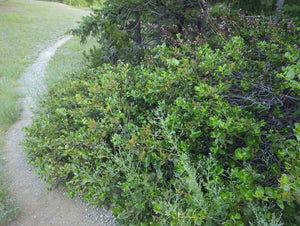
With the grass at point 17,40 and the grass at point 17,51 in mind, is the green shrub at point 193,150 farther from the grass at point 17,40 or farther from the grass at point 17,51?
the grass at point 17,40

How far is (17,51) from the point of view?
40.2 ft

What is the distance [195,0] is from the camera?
4488 mm

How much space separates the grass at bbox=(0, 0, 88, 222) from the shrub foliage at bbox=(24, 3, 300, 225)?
1548mm

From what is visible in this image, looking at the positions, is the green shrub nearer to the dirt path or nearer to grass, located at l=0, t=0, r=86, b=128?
the dirt path

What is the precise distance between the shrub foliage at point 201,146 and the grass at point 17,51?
155 cm

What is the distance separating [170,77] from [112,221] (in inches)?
77.6

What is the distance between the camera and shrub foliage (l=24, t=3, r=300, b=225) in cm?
158

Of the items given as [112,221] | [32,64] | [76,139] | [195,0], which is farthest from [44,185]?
[32,64]

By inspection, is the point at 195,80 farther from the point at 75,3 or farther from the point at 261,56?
the point at 75,3

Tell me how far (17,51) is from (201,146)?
13.8 metres

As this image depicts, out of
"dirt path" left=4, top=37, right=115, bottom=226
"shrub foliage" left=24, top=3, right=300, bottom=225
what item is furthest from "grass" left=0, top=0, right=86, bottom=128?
"shrub foliage" left=24, top=3, right=300, bottom=225

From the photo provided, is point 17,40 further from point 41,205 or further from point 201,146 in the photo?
point 201,146

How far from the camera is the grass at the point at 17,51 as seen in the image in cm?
504

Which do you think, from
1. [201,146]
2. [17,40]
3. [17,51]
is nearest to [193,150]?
[201,146]
